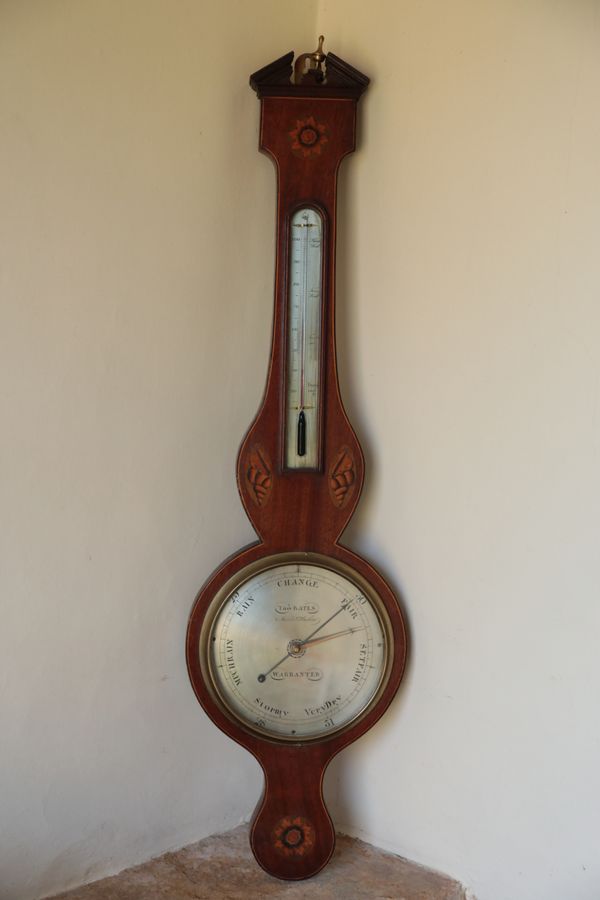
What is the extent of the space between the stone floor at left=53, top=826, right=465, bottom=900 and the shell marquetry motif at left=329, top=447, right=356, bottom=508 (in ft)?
2.44

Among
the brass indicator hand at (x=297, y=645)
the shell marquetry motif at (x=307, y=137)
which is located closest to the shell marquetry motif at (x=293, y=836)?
the brass indicator hand at (x=297, y=645)

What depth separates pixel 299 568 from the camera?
1.81 m

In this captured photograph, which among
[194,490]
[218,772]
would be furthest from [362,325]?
[218,772]

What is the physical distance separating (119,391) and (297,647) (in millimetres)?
601

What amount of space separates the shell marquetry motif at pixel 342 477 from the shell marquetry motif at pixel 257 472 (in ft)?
0.43

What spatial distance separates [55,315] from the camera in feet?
5.43

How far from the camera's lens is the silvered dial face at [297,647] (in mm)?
1791

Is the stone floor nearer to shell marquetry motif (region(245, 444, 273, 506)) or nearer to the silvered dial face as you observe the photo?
the silvered dial face

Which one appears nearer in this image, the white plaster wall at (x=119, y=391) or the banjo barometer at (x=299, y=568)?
the white plaster wall at (x=119, y=391)

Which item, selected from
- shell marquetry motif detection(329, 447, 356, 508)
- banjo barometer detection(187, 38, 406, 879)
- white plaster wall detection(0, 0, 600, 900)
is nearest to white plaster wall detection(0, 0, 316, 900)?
white plaster wall detection(0, 0, 600, 900)

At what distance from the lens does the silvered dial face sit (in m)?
1.79

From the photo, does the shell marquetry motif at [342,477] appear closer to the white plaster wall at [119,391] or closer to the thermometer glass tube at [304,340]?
the thermometer glass tube at [304,340]

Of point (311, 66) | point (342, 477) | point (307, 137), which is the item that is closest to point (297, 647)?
point (342, 477)

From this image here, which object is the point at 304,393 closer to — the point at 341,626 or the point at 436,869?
the point at 341,626
